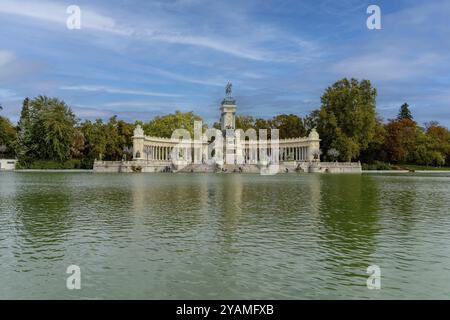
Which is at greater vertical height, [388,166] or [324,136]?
[324,136]

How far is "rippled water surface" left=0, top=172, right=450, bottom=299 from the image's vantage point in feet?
26.5

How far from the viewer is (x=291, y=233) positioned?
42.9 feet

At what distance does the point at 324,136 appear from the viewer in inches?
3209

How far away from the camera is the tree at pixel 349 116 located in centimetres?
7219

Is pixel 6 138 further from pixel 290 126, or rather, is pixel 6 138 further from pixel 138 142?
pixel 290 126

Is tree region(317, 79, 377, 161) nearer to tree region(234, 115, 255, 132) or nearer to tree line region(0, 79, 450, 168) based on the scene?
tree line region(0, 79, 450, 168)

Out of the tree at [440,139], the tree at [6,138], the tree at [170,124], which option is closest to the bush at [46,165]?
the tree at [6,138]

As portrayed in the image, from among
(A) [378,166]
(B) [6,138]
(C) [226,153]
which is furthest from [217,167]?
(B) [6,138]

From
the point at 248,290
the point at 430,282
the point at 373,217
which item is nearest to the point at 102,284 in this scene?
the point at 248,290

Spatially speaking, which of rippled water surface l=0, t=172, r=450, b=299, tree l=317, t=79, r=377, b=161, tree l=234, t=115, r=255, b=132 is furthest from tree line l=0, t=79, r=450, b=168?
rippled water surface l=0, t=172, r=450, b=299

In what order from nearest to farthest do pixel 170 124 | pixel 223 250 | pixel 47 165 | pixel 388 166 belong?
pixel 223 250 → pixel 47 165 → pixel 388 166 → pixel 170 124

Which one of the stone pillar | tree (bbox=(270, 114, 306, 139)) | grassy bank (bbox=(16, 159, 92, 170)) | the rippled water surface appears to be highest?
tree (bbox=(270, 114, 306, 139))

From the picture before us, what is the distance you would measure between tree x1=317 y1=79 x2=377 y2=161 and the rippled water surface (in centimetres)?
5493

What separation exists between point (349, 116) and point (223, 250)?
65.9 metres
